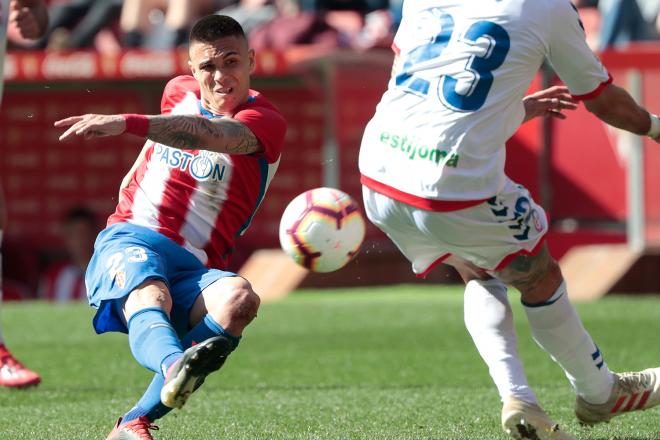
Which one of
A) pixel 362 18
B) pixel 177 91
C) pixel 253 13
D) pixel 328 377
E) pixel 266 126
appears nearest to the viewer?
pixel 266 126

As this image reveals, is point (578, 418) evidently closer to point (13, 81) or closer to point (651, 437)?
point (651, 437)

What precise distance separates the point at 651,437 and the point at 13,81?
13.4 m

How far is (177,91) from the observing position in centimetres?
Result: 602

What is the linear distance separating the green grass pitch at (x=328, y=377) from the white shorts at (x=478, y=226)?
36.3 inches

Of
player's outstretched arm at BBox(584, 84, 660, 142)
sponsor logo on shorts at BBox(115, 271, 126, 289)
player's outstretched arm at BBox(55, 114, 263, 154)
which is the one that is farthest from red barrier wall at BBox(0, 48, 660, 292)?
player's outstretched arm at BBox(584, 84, 660, 142)

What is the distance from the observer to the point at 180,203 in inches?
228

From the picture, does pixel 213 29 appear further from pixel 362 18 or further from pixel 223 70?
pixel 362 18

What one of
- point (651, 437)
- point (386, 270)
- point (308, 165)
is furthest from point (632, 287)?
point (651, 437)

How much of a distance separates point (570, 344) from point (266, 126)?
1520 mm

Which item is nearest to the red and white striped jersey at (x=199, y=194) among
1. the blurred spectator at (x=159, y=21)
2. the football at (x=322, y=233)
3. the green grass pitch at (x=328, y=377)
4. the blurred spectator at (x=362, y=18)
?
the football at (x=322, y=233)

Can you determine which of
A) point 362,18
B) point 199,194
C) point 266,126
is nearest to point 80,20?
point 362,18

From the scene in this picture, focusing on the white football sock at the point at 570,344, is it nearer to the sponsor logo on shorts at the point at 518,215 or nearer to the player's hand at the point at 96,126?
the sponsor logo on shorts at the point at 518,215

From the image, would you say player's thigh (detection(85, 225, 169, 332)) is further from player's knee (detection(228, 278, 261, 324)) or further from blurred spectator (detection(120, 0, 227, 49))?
blurred spectator (detection(120, 0, 227, 49))

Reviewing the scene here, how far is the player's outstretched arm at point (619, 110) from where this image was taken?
17.4ft
